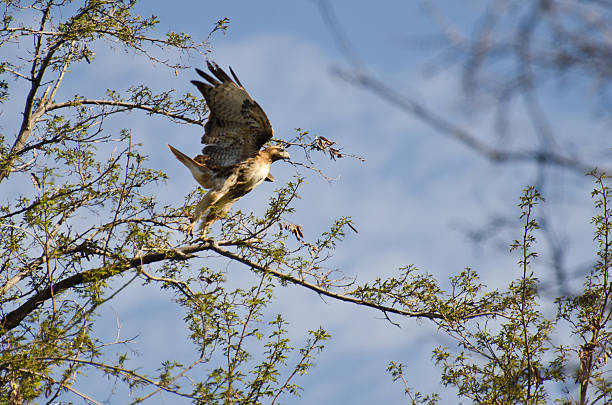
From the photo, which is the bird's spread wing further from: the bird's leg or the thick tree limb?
the thick tree limb

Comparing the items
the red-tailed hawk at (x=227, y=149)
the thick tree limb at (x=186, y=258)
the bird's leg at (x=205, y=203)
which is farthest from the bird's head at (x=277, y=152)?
the thick tree limb at (x=186, y=258)

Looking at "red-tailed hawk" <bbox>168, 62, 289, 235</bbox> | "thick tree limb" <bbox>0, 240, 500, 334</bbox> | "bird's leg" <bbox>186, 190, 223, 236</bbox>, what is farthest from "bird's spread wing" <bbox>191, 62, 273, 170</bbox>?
"thick tree limb" <bbox>0, 240, 500, 334</bbox>

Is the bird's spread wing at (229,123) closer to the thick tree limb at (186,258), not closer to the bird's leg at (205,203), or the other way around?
the bird's leg at (205,203)

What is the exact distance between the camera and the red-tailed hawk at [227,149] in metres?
7.00

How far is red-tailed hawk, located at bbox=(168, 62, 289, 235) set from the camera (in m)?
7.00

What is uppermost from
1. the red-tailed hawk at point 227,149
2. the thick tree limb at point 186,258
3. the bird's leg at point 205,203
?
the red-tailed hawk at point 227,149

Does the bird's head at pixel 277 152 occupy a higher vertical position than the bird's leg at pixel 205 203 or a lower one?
higher

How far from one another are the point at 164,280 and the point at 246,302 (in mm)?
1207

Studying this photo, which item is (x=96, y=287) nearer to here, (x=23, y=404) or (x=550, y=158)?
(x=23, y=404)

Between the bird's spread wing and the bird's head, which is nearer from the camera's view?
the bird's spread wing

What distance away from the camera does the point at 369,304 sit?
6.88 meters

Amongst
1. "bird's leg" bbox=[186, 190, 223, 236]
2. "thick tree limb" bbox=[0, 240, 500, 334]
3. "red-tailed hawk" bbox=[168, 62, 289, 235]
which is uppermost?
"red-tailed hawk" bbox=[168, 62, 289, 235]

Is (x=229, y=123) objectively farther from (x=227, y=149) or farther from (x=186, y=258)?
(x=186, y=258)

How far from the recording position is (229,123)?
280 inches
